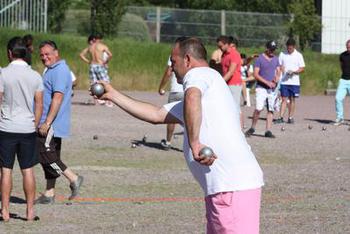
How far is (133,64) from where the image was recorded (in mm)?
34188

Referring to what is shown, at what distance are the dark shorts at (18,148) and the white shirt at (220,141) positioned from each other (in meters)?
3.99

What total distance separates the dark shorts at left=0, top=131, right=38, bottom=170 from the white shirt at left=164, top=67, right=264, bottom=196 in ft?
13.1

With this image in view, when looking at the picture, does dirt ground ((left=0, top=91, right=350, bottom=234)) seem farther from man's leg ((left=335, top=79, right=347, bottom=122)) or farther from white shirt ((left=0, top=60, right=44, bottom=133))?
white shirt ((left=0, top=60, right=44, bottom=133))

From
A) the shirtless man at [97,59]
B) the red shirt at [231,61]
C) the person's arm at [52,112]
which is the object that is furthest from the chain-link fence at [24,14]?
the person's arm at [52,112]

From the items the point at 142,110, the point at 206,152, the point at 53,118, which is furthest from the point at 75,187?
the point at 206,152

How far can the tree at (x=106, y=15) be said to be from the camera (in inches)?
1470

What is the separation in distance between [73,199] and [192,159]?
549cm

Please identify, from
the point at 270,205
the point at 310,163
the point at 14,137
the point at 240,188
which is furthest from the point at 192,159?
the point at 310,163

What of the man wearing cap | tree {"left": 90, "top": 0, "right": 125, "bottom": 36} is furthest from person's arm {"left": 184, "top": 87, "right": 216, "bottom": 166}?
tree {"left": 90, "top": 0, "right": 125, "bottom": 36}

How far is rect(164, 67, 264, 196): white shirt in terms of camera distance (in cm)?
672

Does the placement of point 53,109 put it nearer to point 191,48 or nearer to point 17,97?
point 17,97

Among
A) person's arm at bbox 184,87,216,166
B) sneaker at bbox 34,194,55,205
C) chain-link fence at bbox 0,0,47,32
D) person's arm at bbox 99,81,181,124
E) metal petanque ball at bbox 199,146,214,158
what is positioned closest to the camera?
metal petanque ball at bbox 199,146,214,158

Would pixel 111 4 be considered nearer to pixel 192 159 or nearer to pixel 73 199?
pixel 73 199

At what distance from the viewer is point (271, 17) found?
3894 centimetres
